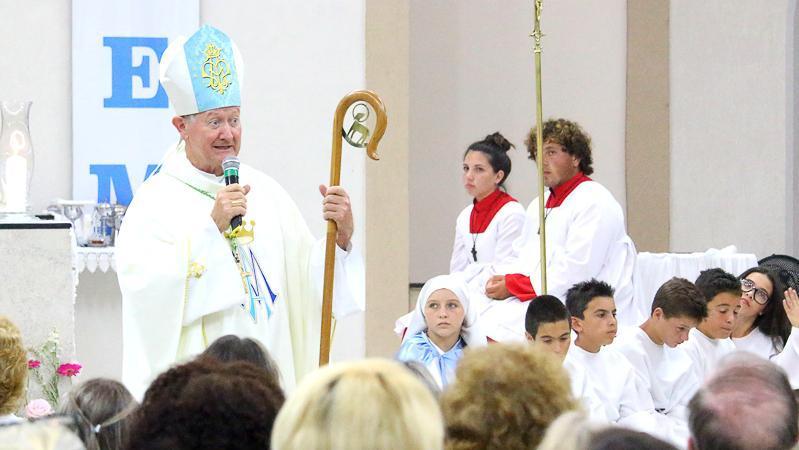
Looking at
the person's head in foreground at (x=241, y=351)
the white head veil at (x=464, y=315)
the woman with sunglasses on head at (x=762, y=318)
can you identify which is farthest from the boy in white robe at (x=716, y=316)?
the person's head in foreground at (x=241, y=351)

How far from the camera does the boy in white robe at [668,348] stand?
→ 20.7 ft

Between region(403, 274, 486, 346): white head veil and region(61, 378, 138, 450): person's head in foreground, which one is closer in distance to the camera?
region(61, 378, 138, 450): person's head in foreground

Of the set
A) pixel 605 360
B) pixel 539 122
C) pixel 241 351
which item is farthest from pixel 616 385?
pixel 241 351

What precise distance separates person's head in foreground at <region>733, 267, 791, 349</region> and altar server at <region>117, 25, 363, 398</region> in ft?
10.4

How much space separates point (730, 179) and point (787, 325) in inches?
160

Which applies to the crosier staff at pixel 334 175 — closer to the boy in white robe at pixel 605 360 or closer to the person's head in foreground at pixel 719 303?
the boy in white robe at pixel 605 360

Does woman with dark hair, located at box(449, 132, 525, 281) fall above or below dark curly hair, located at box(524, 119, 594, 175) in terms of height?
below

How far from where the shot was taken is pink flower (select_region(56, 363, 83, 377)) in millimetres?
5926

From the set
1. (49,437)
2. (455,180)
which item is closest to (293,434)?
(49,437)

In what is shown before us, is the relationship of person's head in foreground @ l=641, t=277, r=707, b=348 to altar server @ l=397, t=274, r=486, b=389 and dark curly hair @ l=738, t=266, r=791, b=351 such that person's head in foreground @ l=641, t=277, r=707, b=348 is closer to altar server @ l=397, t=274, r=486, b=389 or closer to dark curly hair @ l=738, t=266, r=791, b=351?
altar server @ l=397, t=274, r=486, b=389

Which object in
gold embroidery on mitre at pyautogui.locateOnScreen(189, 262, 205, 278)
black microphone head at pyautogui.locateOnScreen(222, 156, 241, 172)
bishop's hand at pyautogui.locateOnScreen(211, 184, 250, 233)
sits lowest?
gold embroidery on mitre at pyautogui.locateOnScreen(189, 262, 205, 278)

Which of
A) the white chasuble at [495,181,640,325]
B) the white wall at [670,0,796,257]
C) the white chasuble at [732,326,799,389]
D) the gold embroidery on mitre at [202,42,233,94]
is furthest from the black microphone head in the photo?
the white wall at [670,0,796,257]

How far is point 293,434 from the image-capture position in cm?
209

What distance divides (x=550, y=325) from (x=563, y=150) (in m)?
2.28
